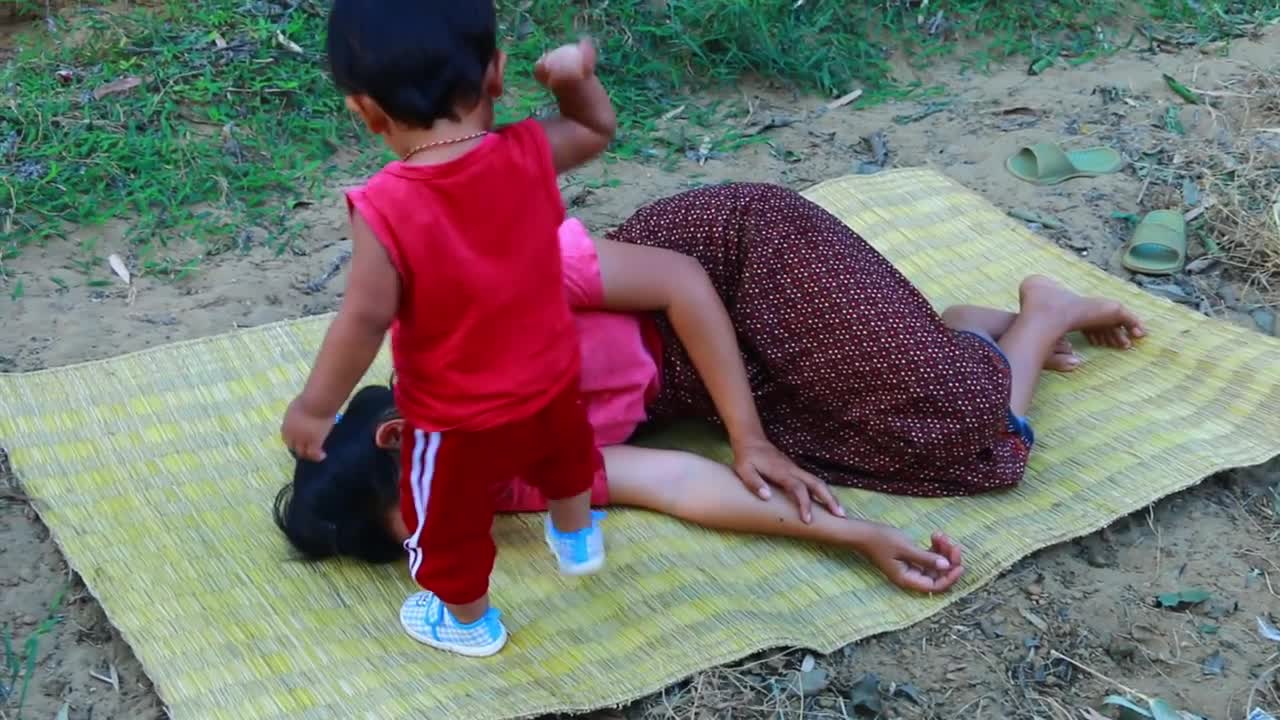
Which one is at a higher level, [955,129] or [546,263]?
[546,263]

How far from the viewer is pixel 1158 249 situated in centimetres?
324

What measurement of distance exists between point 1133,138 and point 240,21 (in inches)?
109

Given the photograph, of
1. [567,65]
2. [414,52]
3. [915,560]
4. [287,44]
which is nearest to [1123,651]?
[915,560]

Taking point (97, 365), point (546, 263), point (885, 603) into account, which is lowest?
point (97, 365)

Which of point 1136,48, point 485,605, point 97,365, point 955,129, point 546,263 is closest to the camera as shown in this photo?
point 546,263

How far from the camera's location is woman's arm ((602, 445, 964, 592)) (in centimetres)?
221

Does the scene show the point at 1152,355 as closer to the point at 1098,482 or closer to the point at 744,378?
the point at 1098,482

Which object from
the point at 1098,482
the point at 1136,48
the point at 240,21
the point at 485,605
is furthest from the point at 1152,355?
the point at 240,21

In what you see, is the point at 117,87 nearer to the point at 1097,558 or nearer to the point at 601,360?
the point at 601,360

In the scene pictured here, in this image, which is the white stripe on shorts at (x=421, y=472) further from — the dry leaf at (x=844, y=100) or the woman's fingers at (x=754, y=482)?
the dry leaf at (x=844, y=100)

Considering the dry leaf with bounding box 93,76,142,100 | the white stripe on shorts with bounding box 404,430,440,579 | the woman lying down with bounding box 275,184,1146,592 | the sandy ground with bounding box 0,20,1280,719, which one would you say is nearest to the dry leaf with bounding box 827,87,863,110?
the sandy ground with bounding box 0,20,1280,719

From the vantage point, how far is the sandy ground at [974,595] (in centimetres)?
204

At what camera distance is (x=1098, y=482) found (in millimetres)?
2438

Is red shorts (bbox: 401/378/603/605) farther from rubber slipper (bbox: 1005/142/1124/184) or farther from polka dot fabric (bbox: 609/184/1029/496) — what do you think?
rubber slipper (bbox: 1005/142/1124/184)
